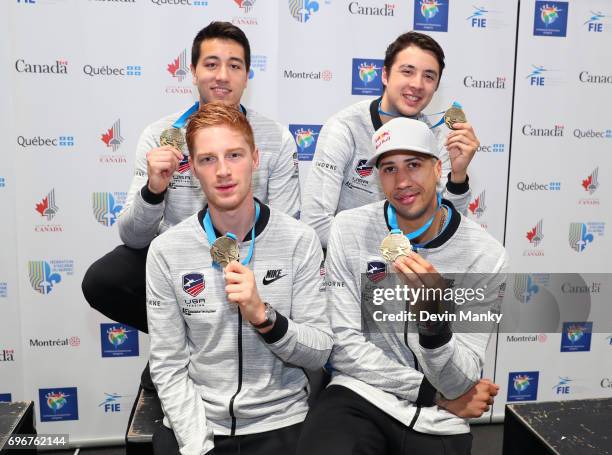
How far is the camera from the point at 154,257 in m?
2.09

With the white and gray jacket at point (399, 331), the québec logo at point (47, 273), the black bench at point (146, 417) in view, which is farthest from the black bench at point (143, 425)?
the québec logo at point (47, 273)

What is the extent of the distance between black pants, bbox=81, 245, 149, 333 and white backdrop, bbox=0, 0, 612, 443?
816 mm

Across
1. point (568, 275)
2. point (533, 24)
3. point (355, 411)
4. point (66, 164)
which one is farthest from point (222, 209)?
point (568, 275)

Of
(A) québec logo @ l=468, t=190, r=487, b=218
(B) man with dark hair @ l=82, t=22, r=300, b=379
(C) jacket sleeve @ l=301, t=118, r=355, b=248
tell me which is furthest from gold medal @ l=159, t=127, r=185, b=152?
(A) québec logo @ l=468, t=190, r=487, b=218

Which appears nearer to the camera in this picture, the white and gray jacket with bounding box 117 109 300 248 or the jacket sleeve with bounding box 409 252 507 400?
the jacket sleeve with bounding box 409 252 507 400

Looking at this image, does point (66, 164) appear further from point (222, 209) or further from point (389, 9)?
point (389, 9)

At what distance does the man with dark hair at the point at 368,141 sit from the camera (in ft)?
8.79

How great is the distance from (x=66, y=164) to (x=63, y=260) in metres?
0.54

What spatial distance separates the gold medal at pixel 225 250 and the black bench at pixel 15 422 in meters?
0.90

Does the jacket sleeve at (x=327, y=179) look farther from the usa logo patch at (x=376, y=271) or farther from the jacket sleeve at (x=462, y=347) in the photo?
the jacket sleeve at (x=462, y=347)

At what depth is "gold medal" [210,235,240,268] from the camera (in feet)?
6.55

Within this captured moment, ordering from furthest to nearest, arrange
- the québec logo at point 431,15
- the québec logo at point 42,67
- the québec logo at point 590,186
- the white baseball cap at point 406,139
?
the québec logo at point 590,186 < the québec logo at point 431,15 < the québec logo at point 42,67 < the white baseball cap at point 406,139

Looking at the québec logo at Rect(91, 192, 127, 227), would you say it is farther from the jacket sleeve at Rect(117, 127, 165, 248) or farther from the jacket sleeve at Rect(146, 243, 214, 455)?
the jacket sleeve at Rect(146, 243, 214, 455)

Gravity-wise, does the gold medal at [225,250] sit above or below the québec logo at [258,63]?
below
